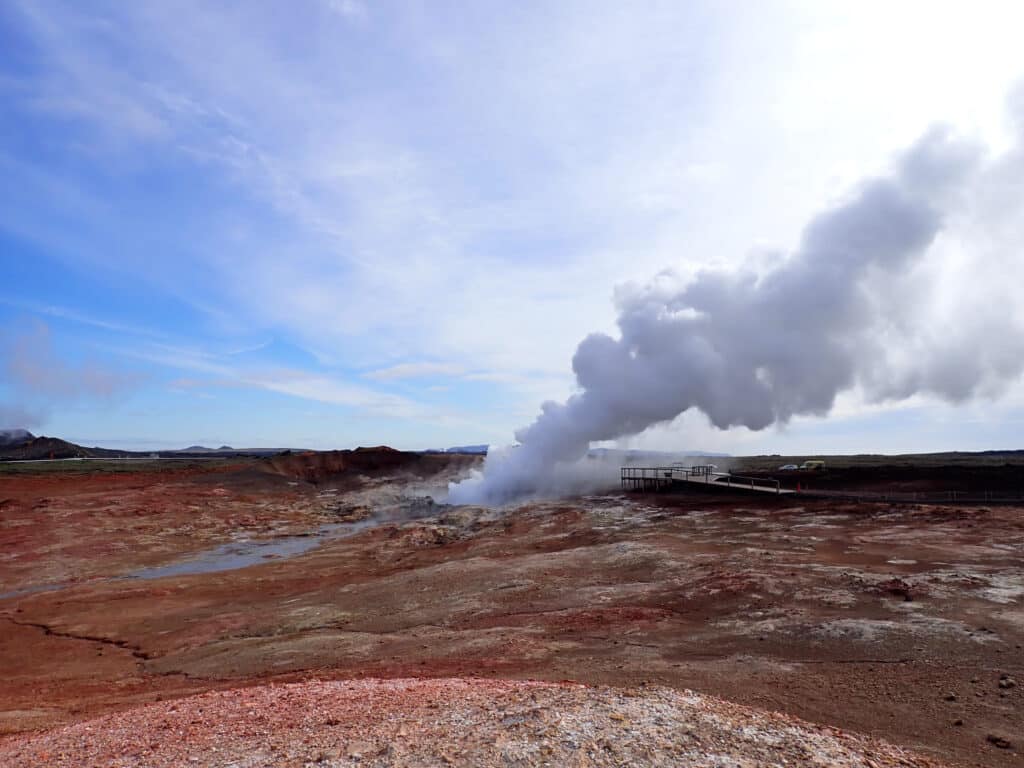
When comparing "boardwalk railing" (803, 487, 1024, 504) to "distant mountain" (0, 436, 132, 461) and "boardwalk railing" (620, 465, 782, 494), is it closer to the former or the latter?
"boardwalk railing" (620, 465, 782, 494)

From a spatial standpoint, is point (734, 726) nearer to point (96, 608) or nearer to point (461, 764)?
point (461, 764)

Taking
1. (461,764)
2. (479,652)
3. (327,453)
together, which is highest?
(327,453)

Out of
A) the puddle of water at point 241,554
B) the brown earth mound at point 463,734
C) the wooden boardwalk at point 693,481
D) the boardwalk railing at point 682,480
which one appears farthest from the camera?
the boardwalk railing at point 682,480

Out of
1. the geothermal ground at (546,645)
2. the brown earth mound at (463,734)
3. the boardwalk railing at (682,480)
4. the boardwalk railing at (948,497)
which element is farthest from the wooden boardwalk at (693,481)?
the brown earth mound at (463,734)

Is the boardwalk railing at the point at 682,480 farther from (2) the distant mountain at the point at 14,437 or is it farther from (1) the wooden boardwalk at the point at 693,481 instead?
(2) the distant mountain at the point at 14,437

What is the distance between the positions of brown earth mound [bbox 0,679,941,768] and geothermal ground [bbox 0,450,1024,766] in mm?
46

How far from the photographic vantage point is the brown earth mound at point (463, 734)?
21.6ft

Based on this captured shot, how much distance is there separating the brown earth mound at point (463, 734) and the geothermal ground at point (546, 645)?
0.05 m

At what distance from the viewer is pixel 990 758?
7.31 m

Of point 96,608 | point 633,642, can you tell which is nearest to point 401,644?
point 633,642

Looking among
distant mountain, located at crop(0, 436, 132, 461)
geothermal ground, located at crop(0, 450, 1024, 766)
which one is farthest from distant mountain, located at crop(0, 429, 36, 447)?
geothermal ground, located at crop(0, 450, 1024, 766)

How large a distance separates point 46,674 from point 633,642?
14.3 metres

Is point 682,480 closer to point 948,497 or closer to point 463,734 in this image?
point 948,497

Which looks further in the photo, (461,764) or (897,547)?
(897,547)
